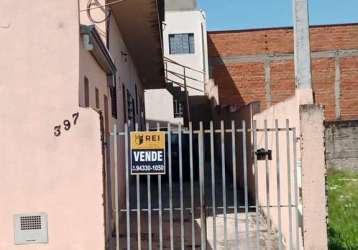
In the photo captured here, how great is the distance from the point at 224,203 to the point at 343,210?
244 inches

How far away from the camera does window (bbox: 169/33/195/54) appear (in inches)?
1366

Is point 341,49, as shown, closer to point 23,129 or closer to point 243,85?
point 243,85

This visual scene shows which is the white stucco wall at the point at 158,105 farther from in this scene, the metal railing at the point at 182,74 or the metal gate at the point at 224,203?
the metal gate at the point at 224,203

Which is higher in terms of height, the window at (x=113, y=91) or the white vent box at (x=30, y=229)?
the window at (x=113, y=91)

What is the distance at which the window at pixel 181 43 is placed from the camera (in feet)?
114

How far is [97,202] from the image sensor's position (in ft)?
25.0

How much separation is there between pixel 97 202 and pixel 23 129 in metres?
1.38

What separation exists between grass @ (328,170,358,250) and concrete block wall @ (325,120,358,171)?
44 cm

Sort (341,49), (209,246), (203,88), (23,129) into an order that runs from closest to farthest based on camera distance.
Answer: (23,129) → (209,246) → (341,49) → (203,88)

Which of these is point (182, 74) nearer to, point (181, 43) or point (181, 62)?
point (181, 62)

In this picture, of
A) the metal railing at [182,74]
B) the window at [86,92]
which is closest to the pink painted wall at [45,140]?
the window at [86,92]

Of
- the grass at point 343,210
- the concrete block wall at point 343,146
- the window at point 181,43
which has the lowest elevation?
the grass at point 343,210

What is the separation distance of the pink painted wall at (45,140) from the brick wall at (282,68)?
23.0 metres

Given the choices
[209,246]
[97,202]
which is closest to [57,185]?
[97,202]
